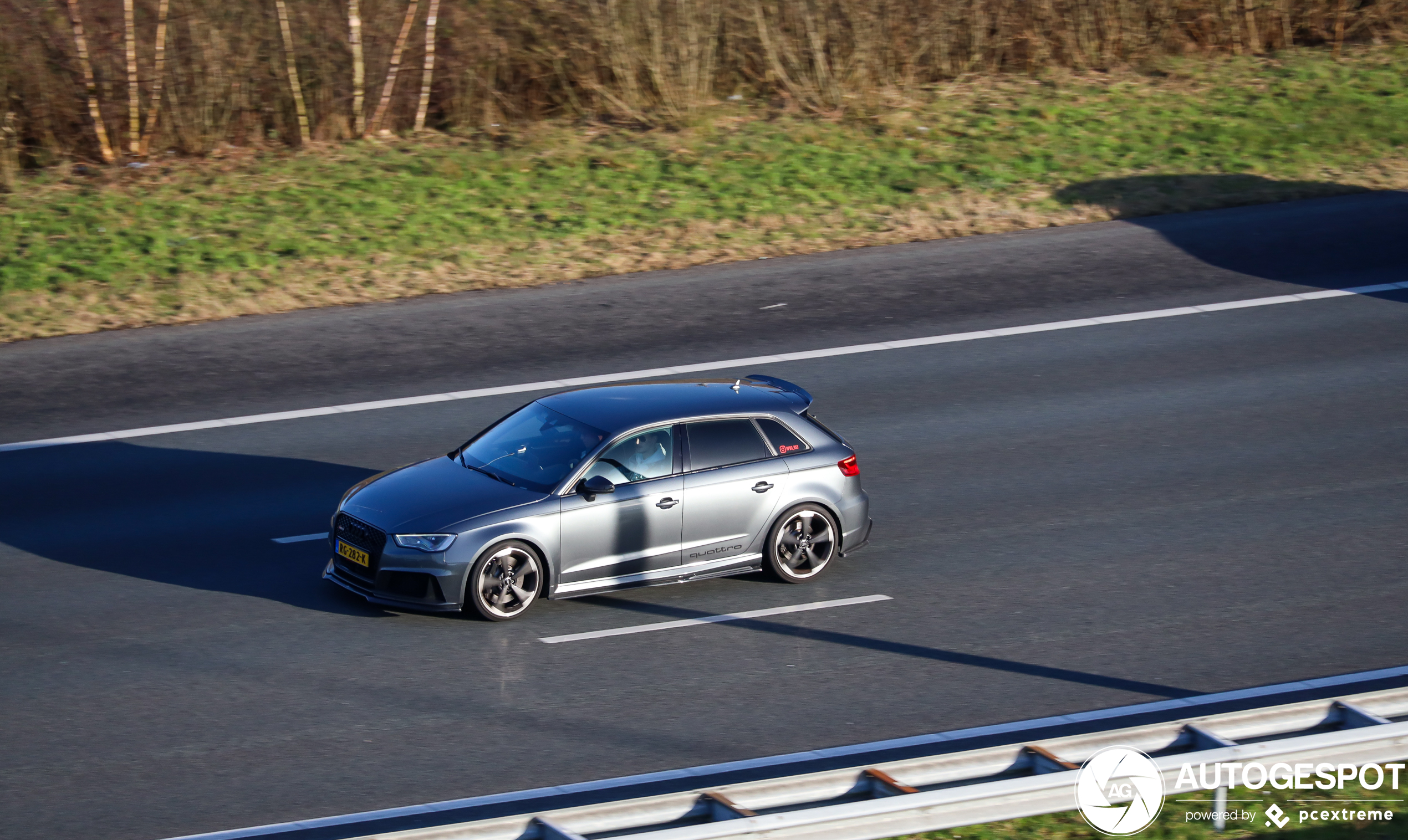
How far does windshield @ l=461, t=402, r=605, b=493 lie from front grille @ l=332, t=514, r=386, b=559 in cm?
100

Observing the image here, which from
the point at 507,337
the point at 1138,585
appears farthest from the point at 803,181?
the point at 1138,585

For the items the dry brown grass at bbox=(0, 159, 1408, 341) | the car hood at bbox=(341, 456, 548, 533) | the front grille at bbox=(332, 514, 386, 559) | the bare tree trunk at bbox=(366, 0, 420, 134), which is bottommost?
the front grille at bbox=(332, 514, 386, 559)

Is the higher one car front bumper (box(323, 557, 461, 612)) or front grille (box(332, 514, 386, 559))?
front grille (box(332, 514, 386, 559))

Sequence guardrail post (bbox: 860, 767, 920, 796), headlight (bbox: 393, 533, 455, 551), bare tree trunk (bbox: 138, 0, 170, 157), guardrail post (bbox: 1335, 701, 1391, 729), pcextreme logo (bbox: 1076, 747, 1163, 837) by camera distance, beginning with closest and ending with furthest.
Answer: pcextreme logo (bbox: 1076, 747, 1163, 837)
guardrail post (bbox: 860, 767, 920, 796)
guardrail post (bbox: 1335, 701, 1391, 729)
headlight (bbox: 393, 533, 455, 551)
bare tree trunk (bbox: 138, 0, 170, 157)

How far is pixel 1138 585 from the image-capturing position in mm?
10766

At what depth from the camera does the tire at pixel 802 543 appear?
1094cm

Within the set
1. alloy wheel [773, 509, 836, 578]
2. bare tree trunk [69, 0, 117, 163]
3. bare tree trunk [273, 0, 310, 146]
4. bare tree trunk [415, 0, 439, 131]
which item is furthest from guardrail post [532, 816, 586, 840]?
bare tree trunk [415, 0, 439, 131]

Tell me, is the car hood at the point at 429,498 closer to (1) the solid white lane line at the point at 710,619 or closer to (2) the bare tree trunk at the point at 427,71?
(1) the solid white lane line at the point at 710,619

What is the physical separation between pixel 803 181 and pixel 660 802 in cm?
1487

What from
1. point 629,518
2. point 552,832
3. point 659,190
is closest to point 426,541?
point 629,518

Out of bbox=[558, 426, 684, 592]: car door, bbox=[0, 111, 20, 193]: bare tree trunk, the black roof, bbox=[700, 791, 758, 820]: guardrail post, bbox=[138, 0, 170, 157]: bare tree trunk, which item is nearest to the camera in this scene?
bbox=[700, 791, 758, 820]: guardrail post

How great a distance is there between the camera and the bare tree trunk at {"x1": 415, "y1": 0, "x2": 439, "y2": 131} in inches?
866

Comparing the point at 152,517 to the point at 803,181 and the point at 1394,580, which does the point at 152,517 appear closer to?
the point at 1394,580

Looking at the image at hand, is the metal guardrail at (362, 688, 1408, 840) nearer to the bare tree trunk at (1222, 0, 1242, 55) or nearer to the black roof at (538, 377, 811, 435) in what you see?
the black roof at (538, 377, 811, 435)
